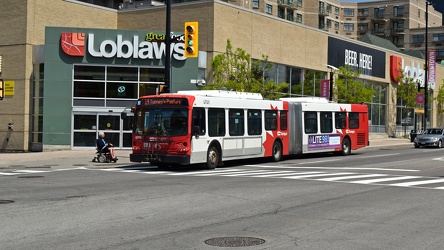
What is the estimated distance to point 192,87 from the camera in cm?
3772

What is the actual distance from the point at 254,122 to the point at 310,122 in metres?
5.57

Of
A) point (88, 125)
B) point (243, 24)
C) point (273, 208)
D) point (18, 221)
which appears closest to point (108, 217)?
point (18, 221)

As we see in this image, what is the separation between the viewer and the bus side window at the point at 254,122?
87.1 feet

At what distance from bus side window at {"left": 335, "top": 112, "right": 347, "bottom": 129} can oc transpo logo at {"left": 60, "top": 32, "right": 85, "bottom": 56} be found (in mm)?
15122

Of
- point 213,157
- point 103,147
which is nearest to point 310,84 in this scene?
point 103,147

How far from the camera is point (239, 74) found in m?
37.4

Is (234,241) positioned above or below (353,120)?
below

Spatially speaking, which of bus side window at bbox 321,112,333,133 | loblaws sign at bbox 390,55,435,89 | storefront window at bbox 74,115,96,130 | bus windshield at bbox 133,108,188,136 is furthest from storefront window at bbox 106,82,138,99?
loblaws sign at bbox 390,55,435,89

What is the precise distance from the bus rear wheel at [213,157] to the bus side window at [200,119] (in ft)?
3.16

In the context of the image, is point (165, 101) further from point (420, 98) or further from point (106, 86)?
point (420, 98)

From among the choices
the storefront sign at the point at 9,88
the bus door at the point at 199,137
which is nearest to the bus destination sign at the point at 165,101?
the bus door at the point at 199,137

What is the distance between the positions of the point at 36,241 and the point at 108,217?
2371mm

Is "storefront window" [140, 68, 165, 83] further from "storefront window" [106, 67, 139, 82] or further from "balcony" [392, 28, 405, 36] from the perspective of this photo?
"balcony" [392, 28, 405, 36]

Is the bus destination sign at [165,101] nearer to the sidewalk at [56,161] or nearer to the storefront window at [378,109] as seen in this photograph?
the sidewalk at [56,161]
